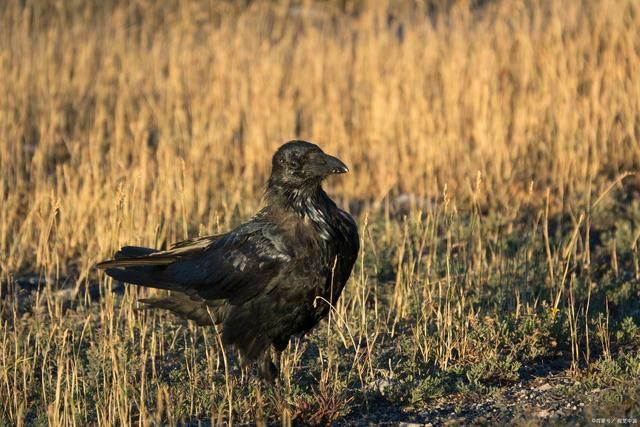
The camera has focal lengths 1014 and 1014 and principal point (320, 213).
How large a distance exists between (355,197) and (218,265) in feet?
15.3

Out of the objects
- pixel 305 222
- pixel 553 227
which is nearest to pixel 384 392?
pixel 305 222

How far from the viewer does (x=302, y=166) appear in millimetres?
5898

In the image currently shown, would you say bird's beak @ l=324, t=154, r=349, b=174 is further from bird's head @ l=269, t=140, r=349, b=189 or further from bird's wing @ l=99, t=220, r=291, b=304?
bird's wing @ l=99, t=220, r=291, b=304

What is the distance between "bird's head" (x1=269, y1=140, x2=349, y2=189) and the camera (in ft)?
19.2

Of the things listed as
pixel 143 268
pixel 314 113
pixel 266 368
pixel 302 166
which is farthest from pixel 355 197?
pixel 266 368

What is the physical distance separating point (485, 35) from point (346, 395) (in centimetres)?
804

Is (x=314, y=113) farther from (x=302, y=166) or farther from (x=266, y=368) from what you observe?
(x=266, y=368)

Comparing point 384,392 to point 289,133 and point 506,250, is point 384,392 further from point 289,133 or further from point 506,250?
point 289,133

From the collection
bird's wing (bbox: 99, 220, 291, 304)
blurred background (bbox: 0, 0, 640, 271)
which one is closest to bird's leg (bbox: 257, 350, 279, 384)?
bird's wing (bbox: 99, 220, 291, 304)

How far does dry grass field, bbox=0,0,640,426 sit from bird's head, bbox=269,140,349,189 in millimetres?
527

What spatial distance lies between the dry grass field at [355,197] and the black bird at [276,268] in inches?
11.9

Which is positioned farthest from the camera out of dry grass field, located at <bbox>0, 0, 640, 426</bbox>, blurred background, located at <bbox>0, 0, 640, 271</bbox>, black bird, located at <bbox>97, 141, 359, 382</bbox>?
blurred background, located at <bbox>0, 0, 640, 271</bbox>

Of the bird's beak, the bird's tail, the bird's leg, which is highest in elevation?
the bird's beak

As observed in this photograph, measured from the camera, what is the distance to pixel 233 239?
235 inches
